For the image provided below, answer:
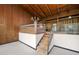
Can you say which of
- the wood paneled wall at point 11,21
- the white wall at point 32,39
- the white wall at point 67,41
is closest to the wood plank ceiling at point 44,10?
the wood paneled wall at point 11,21

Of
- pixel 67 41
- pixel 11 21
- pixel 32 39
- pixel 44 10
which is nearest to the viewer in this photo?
pixel 44 10

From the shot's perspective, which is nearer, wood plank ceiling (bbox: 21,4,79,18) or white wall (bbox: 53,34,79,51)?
wood plank ceiling (bbox: 21,4,79,18)

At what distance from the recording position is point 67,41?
3.93 metres

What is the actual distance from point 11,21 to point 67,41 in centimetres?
241

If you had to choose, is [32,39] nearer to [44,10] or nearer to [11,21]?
[11,21]

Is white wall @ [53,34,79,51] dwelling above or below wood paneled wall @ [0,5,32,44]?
below

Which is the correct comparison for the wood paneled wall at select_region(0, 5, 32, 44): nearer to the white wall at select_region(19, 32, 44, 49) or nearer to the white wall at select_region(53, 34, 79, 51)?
the white wall at select_region(19, 32, 44, 49)

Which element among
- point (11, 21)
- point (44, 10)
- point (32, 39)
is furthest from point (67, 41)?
point (11, 21)

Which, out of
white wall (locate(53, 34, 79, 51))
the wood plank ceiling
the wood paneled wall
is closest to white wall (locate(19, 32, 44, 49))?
the wood paneled wall

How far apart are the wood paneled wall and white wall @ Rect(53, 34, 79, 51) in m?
1.16

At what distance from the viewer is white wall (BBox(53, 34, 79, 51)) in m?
3.37

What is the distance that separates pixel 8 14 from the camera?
12.9 ft
